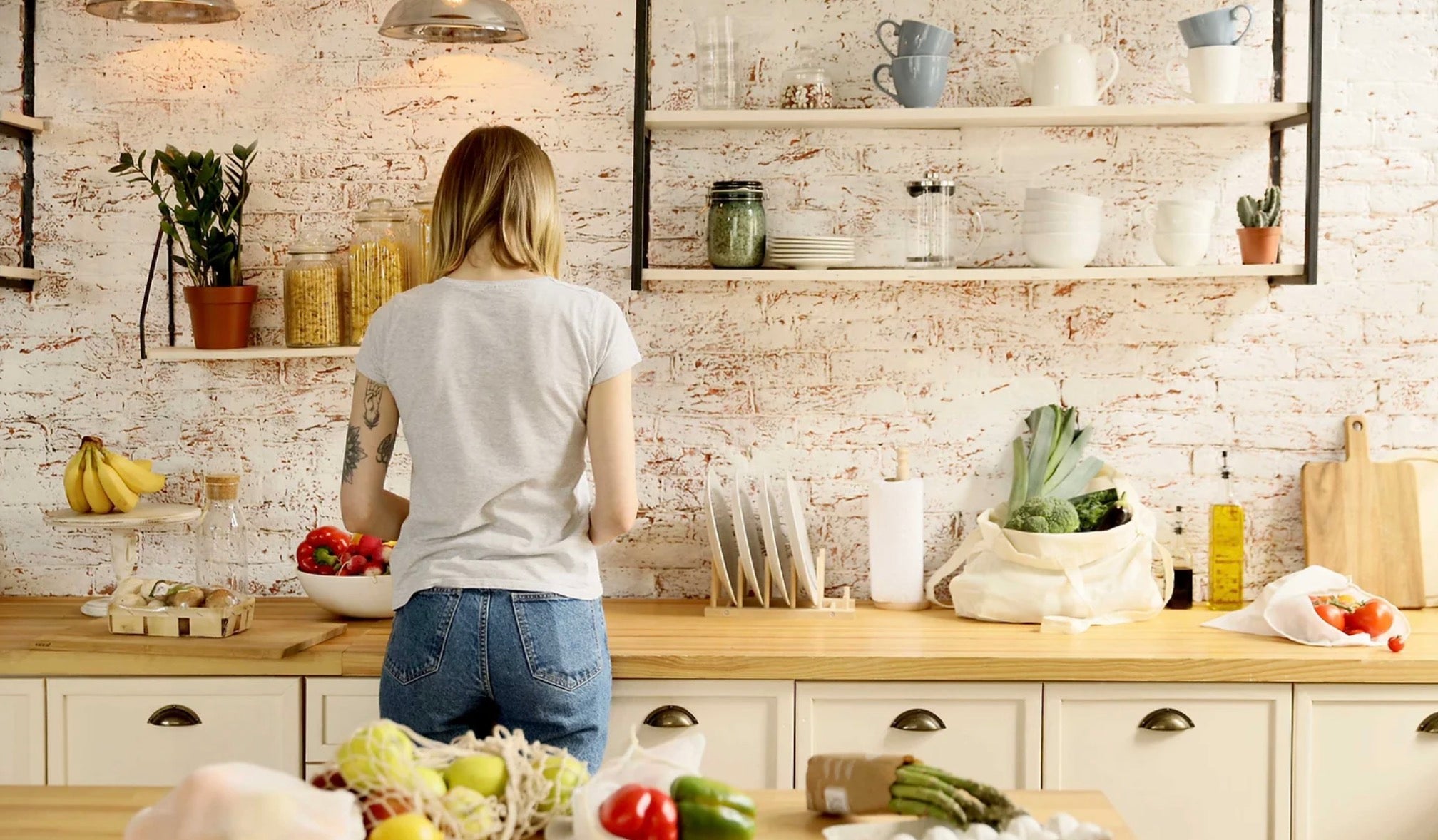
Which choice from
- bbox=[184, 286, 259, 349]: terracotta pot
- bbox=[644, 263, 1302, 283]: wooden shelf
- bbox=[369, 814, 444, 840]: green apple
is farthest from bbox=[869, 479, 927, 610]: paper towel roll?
bbox=[369, 814, 444, 840]: green apple

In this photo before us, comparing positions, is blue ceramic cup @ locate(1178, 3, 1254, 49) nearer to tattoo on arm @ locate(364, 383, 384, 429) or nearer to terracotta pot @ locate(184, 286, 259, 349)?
tattoo on arm @ locate(364, 383, 384, 429)

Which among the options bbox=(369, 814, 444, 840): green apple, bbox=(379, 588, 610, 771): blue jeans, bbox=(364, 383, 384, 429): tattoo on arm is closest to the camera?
bbox=(369, 814, 444, 840): green apple

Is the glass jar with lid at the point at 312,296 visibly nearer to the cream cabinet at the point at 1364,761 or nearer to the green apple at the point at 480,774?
the green apple at the point at 480,774

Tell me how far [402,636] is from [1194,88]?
197 cm

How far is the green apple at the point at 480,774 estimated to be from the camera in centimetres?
132

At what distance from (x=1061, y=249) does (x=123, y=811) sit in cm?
208

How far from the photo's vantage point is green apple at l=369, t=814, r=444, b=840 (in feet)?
3.96

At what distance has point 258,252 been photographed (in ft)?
10.3

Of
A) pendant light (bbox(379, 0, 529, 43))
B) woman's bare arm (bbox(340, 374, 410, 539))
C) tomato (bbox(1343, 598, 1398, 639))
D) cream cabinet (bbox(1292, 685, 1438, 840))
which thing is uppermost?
pendant light (bbox(379, 0, 529, 43))

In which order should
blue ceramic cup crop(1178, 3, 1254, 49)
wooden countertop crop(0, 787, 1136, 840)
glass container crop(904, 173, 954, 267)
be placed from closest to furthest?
wooden countertop crop(0, 787, 1136, 840)
blue ceramic cup crop(1178, 3, 1254, 49)
glass container crop(904, 173, 954, 267)

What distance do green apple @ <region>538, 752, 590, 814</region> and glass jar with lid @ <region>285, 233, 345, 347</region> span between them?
1.81 meters

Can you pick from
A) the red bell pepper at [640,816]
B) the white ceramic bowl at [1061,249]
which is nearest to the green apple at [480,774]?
the red bell pepper at [640,816]

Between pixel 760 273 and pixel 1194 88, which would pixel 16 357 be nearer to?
pixel 760 273

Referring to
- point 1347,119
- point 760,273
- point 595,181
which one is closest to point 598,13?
point 595,181
